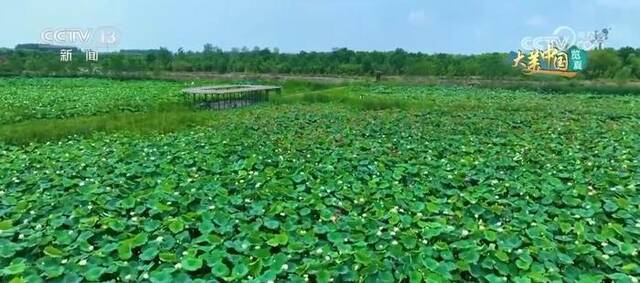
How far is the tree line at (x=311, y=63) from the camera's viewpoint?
28266 mm

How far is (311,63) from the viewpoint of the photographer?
35156mm

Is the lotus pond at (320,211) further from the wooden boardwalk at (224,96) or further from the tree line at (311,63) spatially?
the tree line at (311,63)

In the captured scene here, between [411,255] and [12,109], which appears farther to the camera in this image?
[12,109]

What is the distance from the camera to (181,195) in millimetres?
3971

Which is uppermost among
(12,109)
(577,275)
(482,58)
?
(482,58)

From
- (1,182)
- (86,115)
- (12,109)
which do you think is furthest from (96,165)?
(12,109)

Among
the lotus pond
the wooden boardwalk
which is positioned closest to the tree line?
the wooden boardwalk

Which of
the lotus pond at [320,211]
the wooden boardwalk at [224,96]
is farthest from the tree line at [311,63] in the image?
the lotus pond at [320,211]

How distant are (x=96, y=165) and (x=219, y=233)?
2.65m

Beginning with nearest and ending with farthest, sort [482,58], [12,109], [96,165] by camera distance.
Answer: [96,165] < [12,109] < [482,58]

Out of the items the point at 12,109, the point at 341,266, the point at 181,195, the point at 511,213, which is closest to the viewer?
the point at 341,266

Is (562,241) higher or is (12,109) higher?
(12,109)

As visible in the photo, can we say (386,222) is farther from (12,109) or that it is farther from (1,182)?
(12,109)

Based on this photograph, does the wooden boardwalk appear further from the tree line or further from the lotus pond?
the tree line
